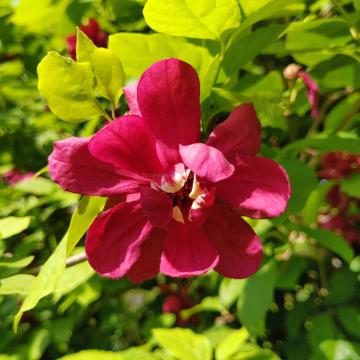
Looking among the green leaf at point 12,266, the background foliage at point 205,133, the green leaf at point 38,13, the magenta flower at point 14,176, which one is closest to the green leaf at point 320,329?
the background foliage at point 205,133

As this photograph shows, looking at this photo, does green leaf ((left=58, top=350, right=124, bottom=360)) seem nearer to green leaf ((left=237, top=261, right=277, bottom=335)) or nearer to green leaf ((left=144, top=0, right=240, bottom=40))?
green leaf ((left=237, top=261, right=277, bottom=335))

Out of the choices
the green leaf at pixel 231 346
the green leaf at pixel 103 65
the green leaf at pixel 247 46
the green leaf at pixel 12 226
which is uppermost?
the green leaf at pixel 103 65

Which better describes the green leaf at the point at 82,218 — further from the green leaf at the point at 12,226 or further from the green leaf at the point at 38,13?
the green leaf at the point at 38,13

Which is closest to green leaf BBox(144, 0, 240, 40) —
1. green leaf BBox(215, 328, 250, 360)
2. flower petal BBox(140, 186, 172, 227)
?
flower petal BBox(140, 186, 172, 227)

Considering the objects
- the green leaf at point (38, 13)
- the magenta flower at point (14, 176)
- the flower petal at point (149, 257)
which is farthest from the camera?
the magenta flower at point (14, 176)

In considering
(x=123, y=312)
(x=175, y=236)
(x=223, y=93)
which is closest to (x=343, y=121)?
(x=223, y=93)

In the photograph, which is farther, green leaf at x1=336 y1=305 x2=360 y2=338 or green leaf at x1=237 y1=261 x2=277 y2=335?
green leaf at x1=336 y1=305 x2=360 y2=338

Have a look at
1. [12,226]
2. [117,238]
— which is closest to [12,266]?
[12,226]
